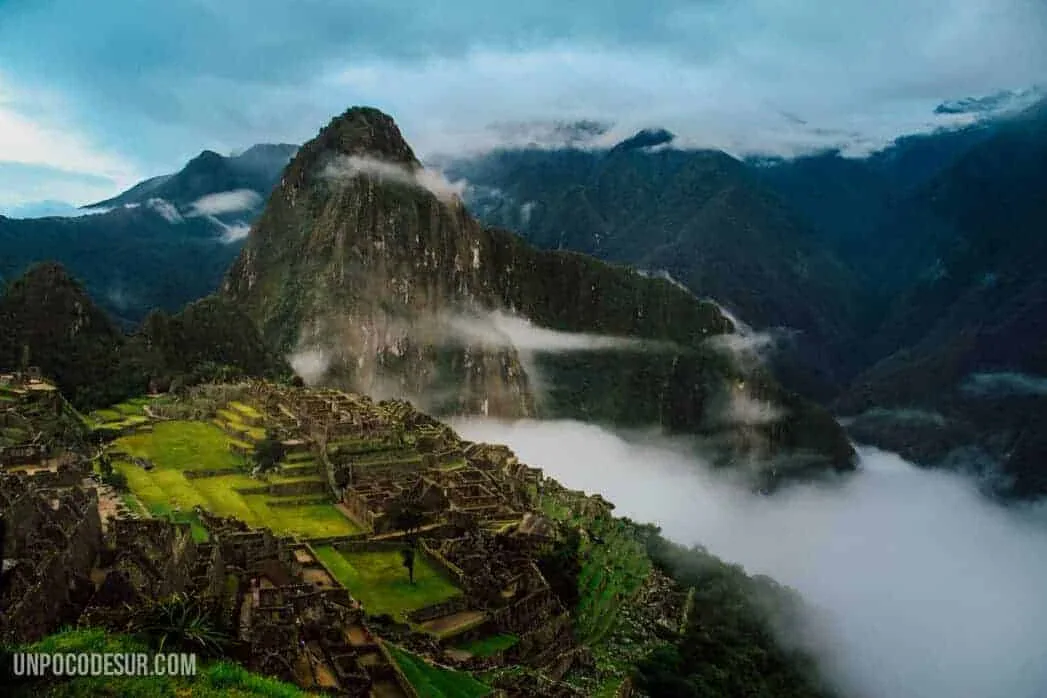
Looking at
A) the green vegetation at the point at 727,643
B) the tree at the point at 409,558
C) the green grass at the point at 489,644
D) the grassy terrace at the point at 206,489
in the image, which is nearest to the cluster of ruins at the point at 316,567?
the green grass at the point at 489,644

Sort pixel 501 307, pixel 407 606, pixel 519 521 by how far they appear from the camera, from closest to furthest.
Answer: pixel 407 606, pixel 519 521, pixel 501 307

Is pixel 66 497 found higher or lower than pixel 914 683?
higher

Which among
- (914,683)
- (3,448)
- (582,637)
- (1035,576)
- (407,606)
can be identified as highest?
(3,448)

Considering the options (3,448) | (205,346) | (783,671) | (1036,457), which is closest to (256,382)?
(205,346)

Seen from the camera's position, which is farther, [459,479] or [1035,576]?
[1035,576]

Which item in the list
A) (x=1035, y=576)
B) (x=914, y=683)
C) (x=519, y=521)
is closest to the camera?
(x=519, y=521)

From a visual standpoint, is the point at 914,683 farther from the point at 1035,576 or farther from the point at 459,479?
the point at 1035,576

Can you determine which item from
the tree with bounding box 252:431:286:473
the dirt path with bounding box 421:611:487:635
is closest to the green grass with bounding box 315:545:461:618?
the dirt path with bounding box 421:611:487:635
